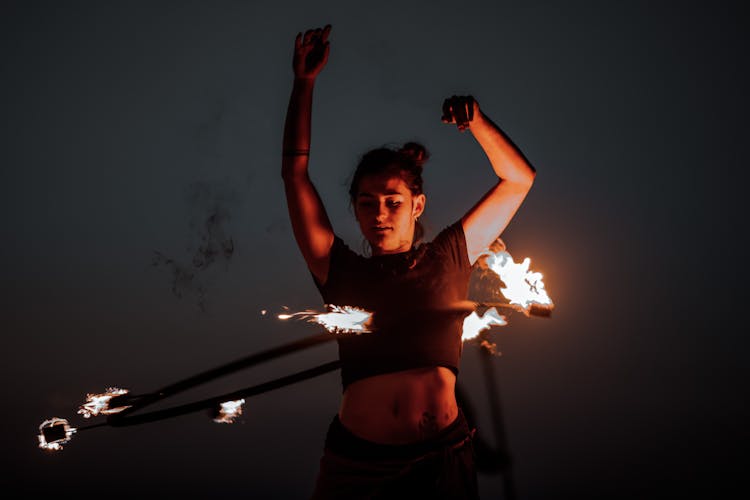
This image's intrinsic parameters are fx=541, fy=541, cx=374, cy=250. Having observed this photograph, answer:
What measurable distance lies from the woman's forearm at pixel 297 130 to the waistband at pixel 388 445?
1347mm

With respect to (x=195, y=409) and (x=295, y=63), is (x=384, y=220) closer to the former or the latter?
(x=295, y=63)

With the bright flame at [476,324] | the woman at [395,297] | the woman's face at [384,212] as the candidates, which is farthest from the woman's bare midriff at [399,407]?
the bright flame at [476,324]

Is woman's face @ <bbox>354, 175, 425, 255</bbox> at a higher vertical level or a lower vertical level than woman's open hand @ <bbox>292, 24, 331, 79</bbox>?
lower

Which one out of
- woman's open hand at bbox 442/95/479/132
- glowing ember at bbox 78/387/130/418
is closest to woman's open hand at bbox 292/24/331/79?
woman's open hand at bbox 442/95/479/132

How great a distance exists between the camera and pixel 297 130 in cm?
278

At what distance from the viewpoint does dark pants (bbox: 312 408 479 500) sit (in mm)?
2539

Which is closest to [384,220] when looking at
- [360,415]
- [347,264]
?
[347,264]

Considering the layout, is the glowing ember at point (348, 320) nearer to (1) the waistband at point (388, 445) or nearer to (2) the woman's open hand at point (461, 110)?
(1) the waistband at point (388, 445)

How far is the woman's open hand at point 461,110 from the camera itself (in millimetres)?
2857

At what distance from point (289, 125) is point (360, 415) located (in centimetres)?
151

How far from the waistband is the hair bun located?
5.01ft

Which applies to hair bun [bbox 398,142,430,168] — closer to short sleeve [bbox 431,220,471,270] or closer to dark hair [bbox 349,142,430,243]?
dark hair [bbox 349,142,430,243]

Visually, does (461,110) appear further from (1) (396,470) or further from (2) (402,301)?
(1) (396,470)

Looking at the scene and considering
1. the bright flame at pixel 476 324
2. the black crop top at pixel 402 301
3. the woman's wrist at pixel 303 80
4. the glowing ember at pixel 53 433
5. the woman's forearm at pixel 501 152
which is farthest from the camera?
the glowing ember at pixel 53 433
